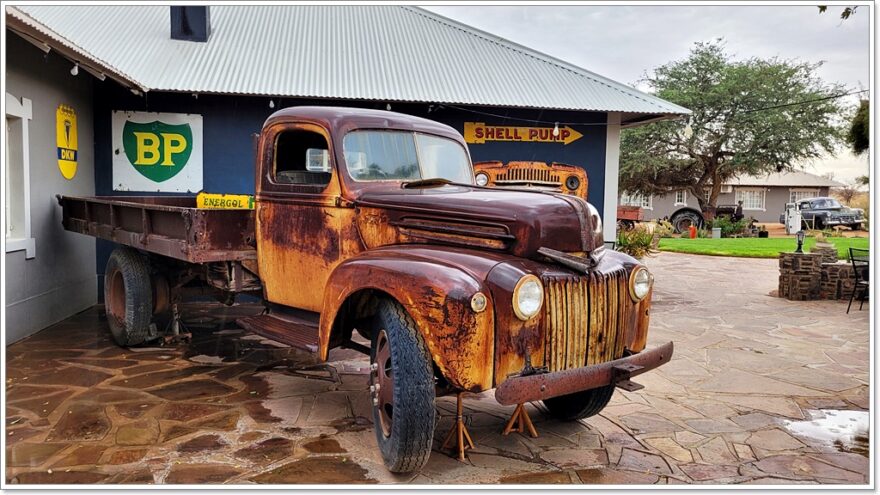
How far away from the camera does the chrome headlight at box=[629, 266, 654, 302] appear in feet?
12.7

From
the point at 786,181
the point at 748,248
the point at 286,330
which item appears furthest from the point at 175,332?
the point at 786,181

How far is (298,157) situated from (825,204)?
3005 cm

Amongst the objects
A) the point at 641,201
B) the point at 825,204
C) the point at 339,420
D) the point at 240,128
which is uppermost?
the point at 240,128

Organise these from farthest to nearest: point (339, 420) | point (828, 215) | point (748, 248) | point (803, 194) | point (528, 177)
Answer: point (803, 194) < point (828, 215) < point (748, 248) < point (528, 177) < point (339, 420)

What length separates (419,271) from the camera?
11.3 ft

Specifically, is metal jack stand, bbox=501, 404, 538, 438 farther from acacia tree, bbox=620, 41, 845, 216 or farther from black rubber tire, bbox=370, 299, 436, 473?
acacia tree, bbox=620, 41, 845, 216

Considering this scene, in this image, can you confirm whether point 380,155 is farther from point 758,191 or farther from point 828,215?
point 758,191

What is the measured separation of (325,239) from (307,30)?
7.43 metres

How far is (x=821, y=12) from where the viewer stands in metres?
5.34

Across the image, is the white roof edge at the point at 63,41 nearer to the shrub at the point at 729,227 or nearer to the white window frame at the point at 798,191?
the shrub at the point at 729,227

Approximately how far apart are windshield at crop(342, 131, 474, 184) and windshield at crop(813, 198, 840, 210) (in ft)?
94.9

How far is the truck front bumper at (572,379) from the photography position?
3227mm

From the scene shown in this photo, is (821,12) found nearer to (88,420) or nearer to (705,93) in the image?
(88,420)
